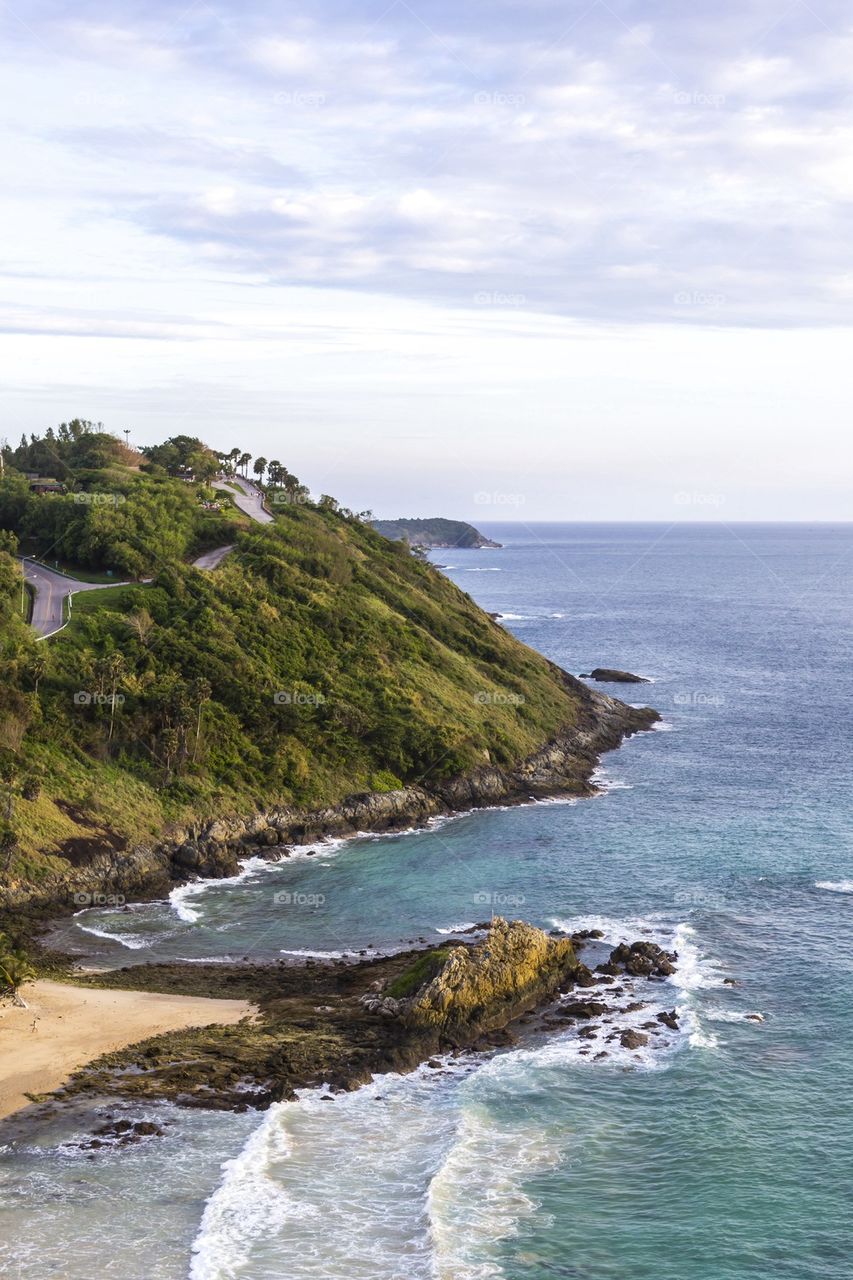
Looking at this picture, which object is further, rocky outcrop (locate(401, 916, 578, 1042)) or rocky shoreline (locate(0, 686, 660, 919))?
rocky shoreline (locate(0, 686, 660, 919))

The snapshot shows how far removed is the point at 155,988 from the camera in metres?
47.0

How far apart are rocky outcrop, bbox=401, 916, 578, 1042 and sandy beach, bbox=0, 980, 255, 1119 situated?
757cm

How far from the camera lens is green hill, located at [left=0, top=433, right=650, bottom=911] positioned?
6456 centimetres

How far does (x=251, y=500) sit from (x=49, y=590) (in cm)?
4420

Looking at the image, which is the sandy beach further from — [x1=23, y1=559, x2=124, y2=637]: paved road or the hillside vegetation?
[x1=23, y1=559, x2=124, y2=637]: paved road

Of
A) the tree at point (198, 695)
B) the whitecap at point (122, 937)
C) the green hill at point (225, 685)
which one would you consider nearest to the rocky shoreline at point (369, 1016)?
the whitecap at point (122, 937)

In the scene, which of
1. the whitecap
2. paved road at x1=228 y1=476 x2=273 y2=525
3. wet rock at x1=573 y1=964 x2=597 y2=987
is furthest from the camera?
paved road at x1=228 y1=476 x2=273 y2=525

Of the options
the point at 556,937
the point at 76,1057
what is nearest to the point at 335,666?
the point at 556,937

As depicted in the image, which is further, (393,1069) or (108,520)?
(108,520)

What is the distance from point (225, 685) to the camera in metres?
76.3

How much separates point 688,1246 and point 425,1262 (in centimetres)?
748

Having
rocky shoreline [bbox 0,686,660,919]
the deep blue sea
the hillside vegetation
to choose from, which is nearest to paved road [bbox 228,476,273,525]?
the hillside vegetation

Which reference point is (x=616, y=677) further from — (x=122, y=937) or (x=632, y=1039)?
(x=632, y=1039)

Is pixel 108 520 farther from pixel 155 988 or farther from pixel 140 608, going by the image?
pixel 155 988
